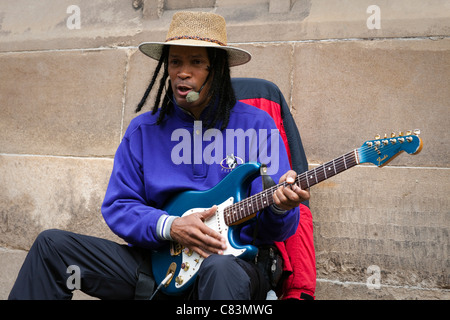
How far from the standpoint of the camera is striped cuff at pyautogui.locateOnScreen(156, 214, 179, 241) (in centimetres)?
256

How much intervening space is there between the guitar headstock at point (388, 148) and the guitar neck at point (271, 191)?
50mm

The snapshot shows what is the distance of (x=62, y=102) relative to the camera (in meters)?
4.32

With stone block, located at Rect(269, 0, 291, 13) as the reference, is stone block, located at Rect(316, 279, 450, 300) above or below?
below

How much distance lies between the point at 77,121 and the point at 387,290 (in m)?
2.50

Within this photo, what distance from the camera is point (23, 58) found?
4473mm

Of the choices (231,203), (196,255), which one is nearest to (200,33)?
(231,203)

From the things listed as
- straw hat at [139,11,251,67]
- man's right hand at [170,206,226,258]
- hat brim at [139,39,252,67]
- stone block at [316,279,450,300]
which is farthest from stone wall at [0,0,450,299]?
man's right hand at [170,206,226,258]

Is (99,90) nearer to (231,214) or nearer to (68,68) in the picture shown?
(68,68)

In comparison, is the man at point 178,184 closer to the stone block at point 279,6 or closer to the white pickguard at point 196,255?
the white pickguard at point 196,255

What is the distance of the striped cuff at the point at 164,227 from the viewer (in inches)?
101

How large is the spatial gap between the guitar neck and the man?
0.16ft

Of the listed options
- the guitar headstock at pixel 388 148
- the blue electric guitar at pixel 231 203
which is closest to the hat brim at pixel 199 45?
the blue electric guitar at pixel 231 203

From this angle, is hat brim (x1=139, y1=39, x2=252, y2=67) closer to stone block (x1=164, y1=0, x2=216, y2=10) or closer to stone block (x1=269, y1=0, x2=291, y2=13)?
stone block (x1=269, y1=0, x2=291, y2=13)
